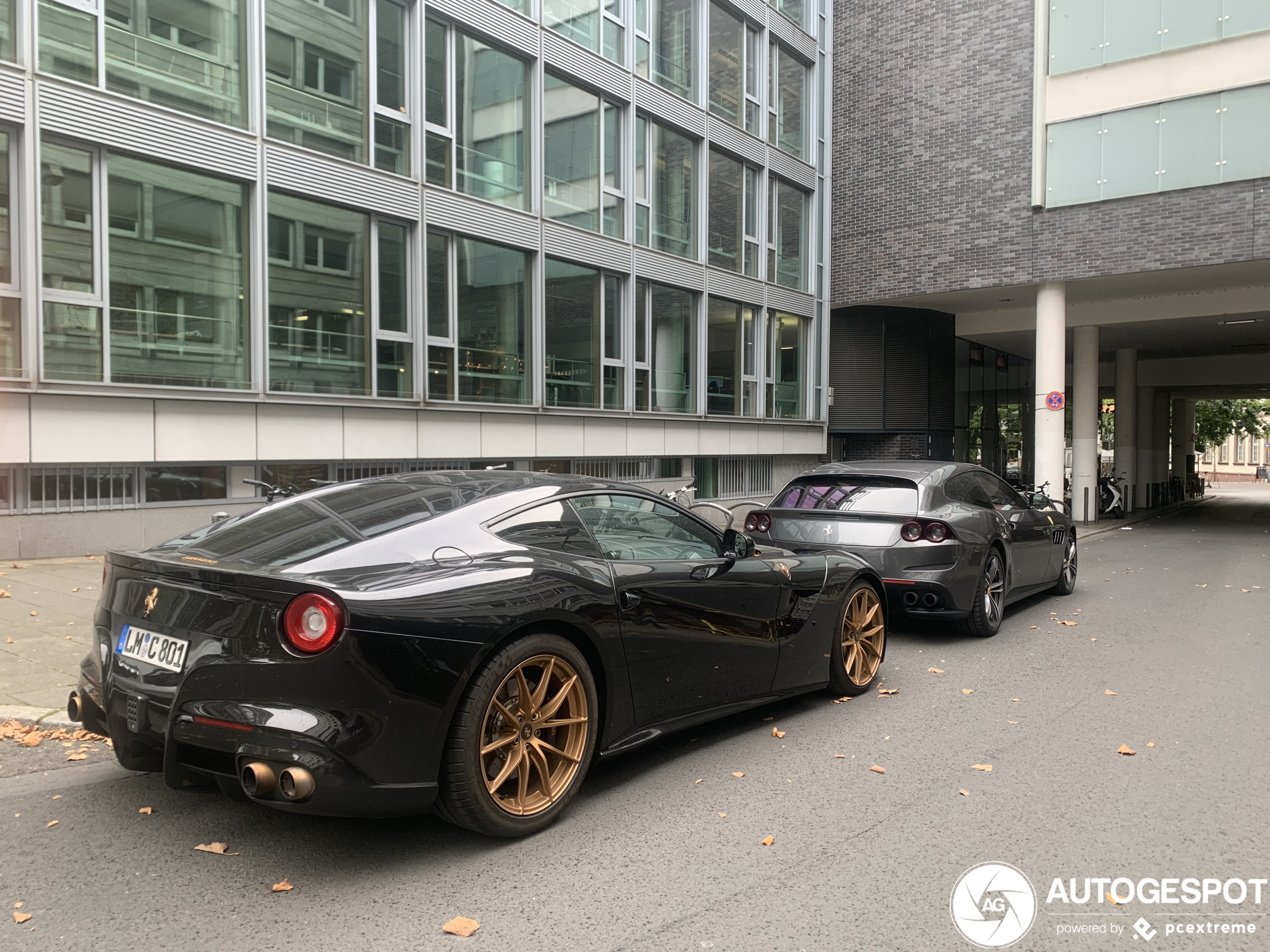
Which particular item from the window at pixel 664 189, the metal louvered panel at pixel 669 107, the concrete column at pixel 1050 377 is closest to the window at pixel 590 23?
the metal louvered panel at pixel 669 107

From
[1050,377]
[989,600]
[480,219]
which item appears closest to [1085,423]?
[1050,377]

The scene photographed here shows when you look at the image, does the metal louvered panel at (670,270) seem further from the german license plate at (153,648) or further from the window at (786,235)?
the german license plate at (153,648)

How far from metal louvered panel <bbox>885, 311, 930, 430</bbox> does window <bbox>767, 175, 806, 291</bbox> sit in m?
3.20

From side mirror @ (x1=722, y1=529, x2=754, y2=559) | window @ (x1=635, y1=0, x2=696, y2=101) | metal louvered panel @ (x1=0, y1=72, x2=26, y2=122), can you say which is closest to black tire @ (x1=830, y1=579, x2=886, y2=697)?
side mirror @ (x1=722, y1=529, x2=754, y2=559)

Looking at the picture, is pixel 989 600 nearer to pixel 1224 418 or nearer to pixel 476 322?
pixel 476 322

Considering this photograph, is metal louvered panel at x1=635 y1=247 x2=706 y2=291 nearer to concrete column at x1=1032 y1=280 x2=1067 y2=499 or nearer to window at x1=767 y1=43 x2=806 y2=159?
window at x1=767 y1=43 x2=806 y2=159

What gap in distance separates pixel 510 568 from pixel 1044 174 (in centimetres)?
2047

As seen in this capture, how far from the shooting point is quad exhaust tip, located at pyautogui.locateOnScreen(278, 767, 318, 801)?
118 inches

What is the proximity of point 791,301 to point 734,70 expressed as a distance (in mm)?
5570

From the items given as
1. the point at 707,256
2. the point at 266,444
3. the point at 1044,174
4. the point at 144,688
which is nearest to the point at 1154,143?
the point at 1044,174

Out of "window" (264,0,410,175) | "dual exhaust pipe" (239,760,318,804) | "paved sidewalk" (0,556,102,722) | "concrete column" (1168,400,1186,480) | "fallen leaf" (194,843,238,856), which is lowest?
"fallen leaf" (194,843,238,856)

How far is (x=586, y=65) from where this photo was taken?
57.0 ft

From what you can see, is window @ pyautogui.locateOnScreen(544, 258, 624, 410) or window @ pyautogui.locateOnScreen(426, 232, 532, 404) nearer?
window @ pyautogui.locateOnScreen(426, 232, 532, 404)

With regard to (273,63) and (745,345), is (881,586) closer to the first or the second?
(273,63)
